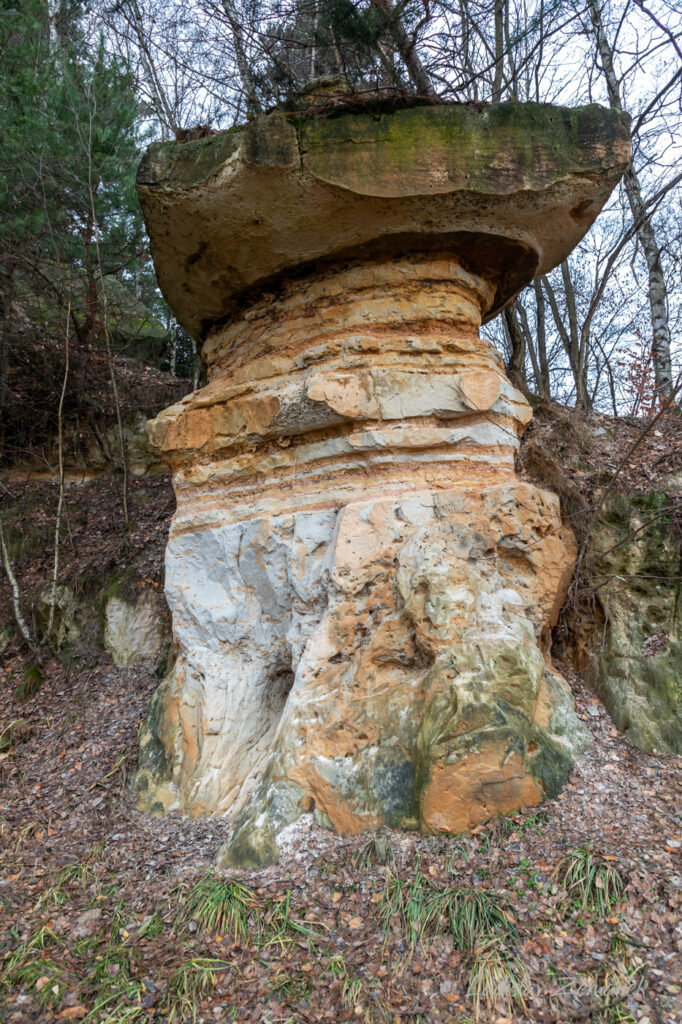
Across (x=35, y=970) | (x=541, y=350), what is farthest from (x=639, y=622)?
(x=541, y=350)

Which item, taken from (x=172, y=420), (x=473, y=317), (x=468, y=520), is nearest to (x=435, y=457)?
(x=468, y=520)

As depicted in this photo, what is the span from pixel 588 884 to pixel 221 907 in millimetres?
2175

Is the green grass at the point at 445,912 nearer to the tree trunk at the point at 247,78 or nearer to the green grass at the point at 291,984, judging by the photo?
the green grass at the point at 291,984

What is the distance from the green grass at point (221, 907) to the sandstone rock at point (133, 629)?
12.6 ft

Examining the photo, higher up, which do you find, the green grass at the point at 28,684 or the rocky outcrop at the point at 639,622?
the rocky outcrop at the point at 639,622

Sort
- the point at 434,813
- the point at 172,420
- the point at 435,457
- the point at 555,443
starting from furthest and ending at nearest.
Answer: the point at 555,443, the point at 172,420, the point at 435,457, the point at 434,813

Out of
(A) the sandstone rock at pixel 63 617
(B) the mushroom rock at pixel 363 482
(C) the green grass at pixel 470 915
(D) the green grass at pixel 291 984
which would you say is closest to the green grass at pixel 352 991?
(D) the green grass at pixel 291 984

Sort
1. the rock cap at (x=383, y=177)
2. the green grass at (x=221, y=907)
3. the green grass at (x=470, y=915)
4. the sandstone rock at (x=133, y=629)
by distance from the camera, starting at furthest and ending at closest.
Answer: the sandstone rock at (x=133, y=629) → the rock cap at (x=383, y=177) → the green grass at (x=221, y=907) → the green grass at (x=470, y=915)

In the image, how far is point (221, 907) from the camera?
3.65 metres

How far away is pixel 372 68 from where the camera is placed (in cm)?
544

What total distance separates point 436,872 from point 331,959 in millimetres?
773

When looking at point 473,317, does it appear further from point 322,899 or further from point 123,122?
point 123,122

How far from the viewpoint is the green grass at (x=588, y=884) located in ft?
10.9

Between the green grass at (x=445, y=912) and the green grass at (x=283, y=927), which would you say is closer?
the green grass at (x=445, y=912)
